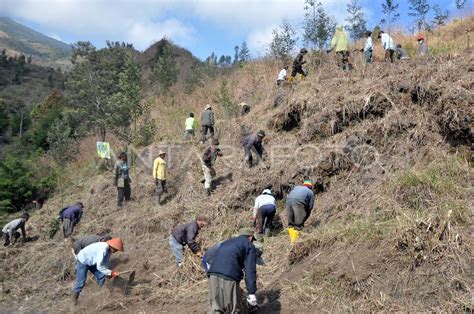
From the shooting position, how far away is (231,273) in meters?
5.86

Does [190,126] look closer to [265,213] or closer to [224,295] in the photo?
[265,213]

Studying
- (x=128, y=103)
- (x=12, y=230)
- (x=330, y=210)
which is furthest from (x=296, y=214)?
(x=128, y=103)

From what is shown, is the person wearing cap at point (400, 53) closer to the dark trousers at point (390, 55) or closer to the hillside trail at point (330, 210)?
the dark trousers at point (390, 55)

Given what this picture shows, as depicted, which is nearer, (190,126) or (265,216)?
(265,216)

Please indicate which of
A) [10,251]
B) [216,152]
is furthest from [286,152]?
[10,251]

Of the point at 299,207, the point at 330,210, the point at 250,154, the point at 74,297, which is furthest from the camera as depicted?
the point at 250,154

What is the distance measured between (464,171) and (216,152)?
19.7 feet

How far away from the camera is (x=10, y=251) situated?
478 inches

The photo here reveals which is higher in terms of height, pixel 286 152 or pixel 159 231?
pixel 286 152

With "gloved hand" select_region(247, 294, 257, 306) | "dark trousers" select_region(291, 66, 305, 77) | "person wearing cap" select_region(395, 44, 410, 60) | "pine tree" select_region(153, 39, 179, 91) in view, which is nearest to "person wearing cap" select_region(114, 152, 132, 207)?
"dark trousers" select_region(291, 66, 305, 77)

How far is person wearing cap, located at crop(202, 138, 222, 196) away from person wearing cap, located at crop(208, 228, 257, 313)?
19.8ft

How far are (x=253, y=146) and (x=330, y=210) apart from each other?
10.3ft

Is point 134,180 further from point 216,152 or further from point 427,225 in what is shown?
point 427,225

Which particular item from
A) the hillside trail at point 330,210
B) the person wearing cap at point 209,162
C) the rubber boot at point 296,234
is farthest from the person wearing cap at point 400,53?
the rubber boot at point 296,234
